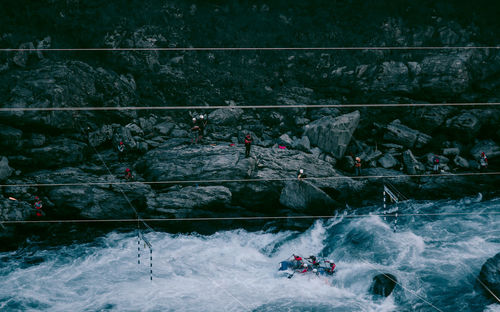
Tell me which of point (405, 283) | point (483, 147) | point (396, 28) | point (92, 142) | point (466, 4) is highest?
point (466, 4)

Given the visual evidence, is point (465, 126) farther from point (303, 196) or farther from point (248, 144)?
point (248, 144)

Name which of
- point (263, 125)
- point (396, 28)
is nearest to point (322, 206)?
point (263, 125)

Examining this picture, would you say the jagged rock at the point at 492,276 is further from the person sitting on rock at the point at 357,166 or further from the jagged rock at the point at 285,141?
the jagged rock at the point at 285,141

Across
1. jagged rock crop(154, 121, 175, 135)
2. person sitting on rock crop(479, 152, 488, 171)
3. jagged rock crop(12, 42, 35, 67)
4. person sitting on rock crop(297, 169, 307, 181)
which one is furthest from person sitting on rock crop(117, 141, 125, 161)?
person sitting on rock crop(479, 152, 488, 171)

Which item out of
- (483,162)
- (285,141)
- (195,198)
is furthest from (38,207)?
(483,162)

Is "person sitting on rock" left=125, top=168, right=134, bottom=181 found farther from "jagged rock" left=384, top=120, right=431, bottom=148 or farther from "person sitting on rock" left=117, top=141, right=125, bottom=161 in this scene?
"jagged rock" left=384, top=120, right=431, bottom=148

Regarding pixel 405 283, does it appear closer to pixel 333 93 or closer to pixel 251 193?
pixel 251 193
